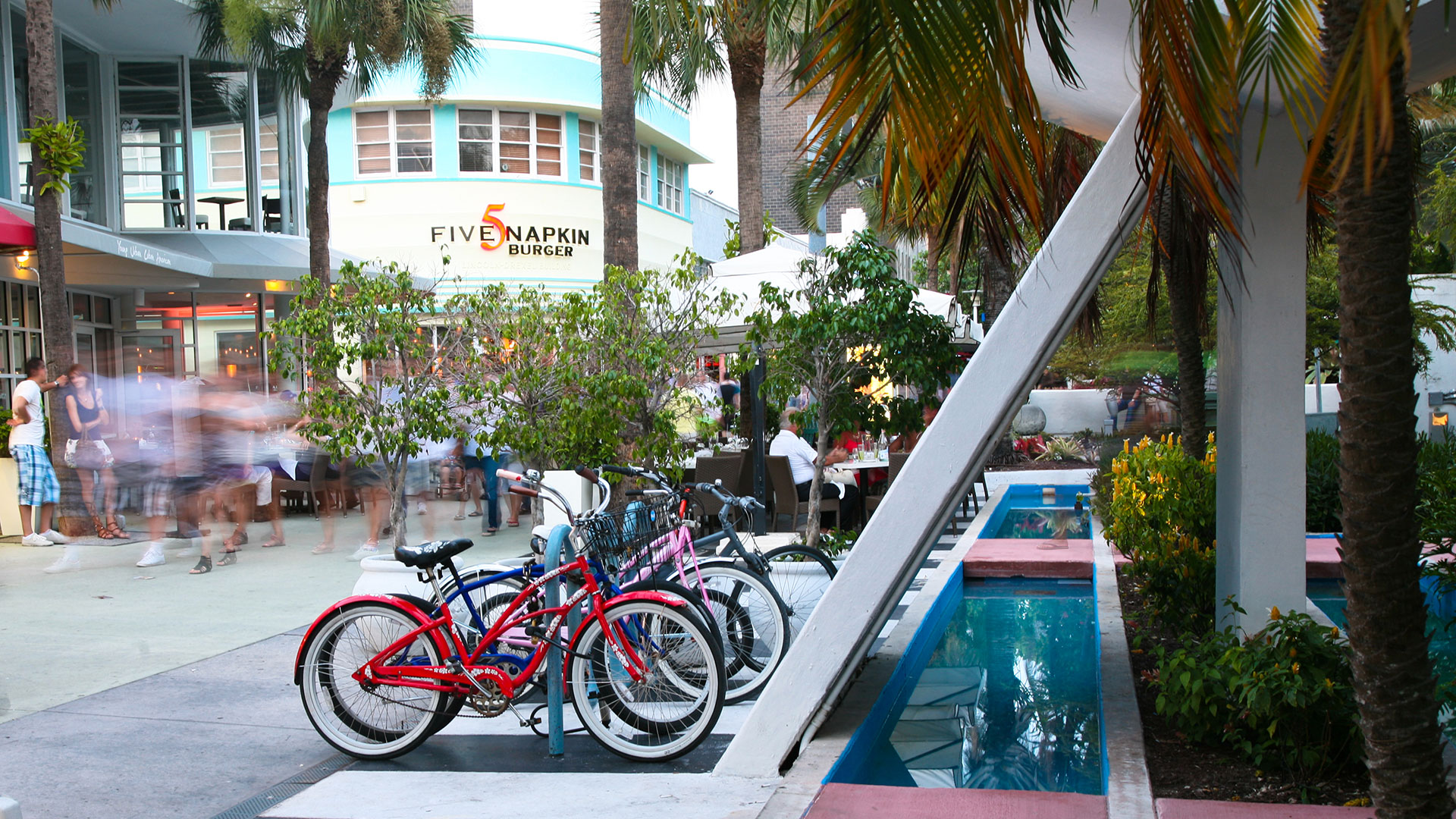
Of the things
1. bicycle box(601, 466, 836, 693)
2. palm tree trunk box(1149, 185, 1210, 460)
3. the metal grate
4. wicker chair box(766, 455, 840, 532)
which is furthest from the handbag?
palm tree trunk box(1149, 185, 1210, 460)

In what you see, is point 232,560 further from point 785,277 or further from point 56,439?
point 785,277

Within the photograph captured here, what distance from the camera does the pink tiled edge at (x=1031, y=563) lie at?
972cm

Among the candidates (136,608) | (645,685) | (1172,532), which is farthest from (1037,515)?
(645,685)

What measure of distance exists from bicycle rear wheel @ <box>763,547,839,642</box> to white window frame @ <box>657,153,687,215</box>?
28721mm

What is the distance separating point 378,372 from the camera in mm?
10250

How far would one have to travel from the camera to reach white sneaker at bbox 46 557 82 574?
10.0 metres

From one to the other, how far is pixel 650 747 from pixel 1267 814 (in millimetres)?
2448

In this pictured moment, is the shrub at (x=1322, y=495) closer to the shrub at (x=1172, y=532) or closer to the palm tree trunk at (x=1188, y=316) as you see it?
the palm tree trunk at (x=1188, y=316)

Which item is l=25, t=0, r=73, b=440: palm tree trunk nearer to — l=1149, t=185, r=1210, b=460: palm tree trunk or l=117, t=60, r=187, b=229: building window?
l=117, t=60, r=187, b=229: building window

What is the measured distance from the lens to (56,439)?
1159 cm

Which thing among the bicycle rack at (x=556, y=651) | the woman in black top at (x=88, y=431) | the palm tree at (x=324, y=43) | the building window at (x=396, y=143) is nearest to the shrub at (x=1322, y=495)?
the bicycle rack at (x=556, y=651)

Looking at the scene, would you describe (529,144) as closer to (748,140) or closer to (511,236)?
(511,236)

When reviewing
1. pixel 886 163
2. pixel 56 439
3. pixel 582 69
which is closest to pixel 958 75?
pixel 886 163

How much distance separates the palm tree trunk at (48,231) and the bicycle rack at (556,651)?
358 inches
